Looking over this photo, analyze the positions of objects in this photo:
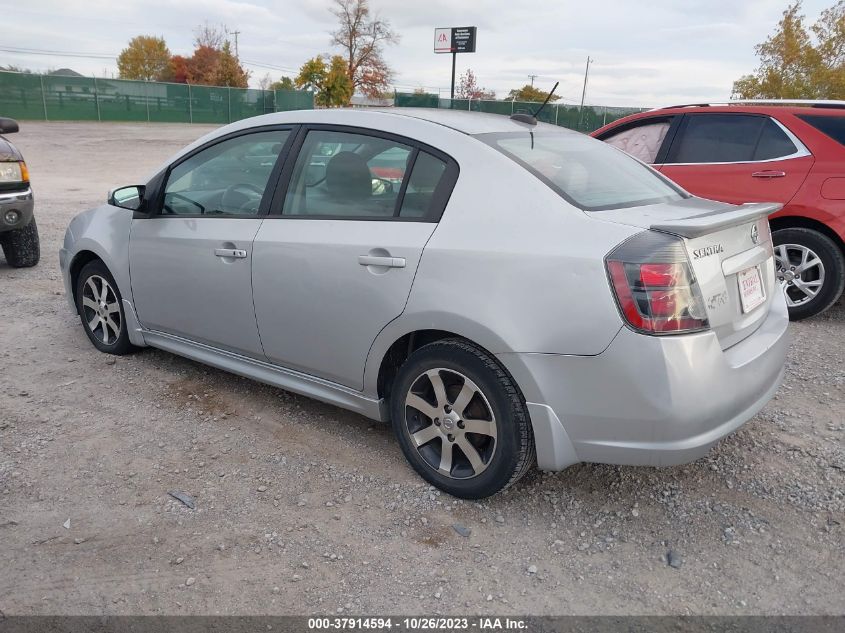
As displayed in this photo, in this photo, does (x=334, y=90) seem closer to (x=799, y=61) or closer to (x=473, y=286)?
(x=799, y=61)

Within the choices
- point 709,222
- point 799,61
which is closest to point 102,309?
point 709,222

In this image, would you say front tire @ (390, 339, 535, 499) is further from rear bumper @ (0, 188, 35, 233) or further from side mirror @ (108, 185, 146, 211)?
rear bumper @ (0, 188, 35, 233)

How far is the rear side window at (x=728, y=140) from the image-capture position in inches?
218

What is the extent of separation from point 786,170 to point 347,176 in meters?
3.94

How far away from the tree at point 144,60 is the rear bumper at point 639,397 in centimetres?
7852

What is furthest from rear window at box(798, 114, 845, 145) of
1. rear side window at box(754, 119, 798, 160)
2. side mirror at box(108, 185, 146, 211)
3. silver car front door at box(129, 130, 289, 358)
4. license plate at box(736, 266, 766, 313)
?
side mirror at box(108, 185, 146, 211)

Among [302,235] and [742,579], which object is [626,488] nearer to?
[742,579]

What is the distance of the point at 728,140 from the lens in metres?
5.79

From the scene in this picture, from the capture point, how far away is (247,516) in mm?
2799

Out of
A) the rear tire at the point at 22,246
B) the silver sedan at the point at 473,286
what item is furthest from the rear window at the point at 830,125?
the rear tire at the point at 22,246

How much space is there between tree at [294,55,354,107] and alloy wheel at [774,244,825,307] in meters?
44.7

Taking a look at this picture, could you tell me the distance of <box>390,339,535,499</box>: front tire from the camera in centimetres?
262

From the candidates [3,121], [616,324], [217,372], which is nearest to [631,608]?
[616,324]

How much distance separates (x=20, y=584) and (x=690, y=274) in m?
2.58
